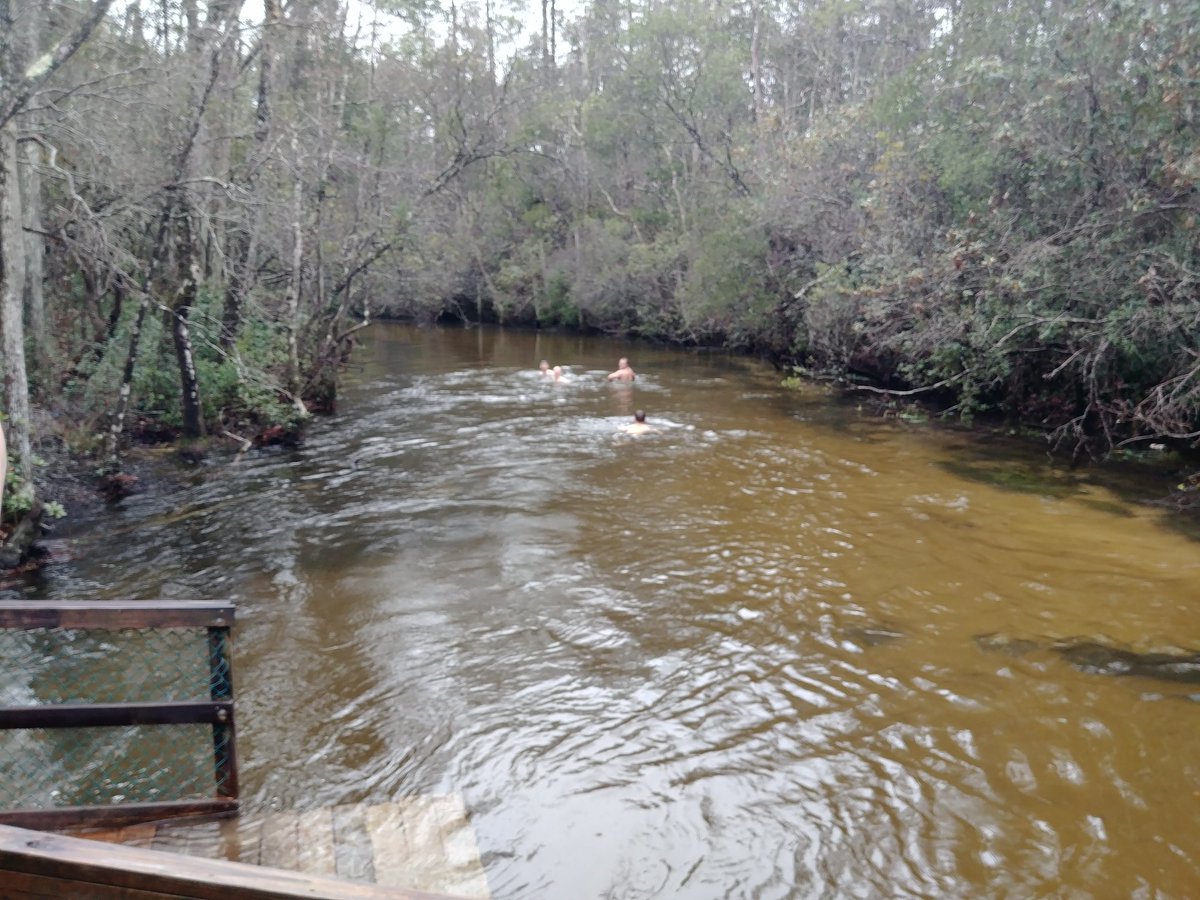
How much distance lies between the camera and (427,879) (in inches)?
177

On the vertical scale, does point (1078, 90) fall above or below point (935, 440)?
above

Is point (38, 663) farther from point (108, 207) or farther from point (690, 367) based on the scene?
point (690, 367)

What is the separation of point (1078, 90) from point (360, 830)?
1341 centimetres

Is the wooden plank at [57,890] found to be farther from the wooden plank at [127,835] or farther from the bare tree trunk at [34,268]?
the bare tree trunk at [34,268]

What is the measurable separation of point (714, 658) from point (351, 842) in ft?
11.9

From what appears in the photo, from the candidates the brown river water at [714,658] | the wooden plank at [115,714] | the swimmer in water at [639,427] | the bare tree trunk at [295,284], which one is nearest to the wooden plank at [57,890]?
the wooden plank at [115,714]

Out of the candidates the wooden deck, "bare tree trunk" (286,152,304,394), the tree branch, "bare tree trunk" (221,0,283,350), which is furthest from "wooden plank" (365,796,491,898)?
"bare tree trunk" (286,152,304,394)

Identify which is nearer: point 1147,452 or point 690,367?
point 1147,452

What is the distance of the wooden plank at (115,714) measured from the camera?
391cm

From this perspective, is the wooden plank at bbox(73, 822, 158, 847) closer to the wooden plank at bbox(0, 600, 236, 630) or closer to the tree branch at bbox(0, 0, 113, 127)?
the wooden plank at bbox(0, 600, 236, 630)

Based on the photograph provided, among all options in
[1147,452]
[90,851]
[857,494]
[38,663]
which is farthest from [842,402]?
[90,851]

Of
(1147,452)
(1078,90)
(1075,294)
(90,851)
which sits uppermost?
(1078,90)

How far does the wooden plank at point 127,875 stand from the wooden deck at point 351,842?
223 cm

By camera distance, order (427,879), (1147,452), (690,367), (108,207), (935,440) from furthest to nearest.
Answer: (690,367) → (935,440) → (1147,452) → (108,207) → (427,879)
